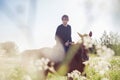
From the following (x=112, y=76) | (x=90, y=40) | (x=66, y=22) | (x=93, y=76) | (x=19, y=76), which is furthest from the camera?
(x=93, y=76)

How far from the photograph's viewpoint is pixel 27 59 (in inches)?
220

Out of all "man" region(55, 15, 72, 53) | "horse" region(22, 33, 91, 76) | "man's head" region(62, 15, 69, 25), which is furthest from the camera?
"horse" region(22, 33, 91, 76)

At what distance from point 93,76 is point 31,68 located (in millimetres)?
1615

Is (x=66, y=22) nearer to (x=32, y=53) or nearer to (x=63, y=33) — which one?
(x=63, y=33)

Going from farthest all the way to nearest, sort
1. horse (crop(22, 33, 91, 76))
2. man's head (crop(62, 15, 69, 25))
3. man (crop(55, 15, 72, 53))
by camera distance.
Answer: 1. horse (crop(22, 33, 91, 76))
2. man (crop(55, 15, 72, 53))
3. man's head (crop(62, 15, 69, 25))

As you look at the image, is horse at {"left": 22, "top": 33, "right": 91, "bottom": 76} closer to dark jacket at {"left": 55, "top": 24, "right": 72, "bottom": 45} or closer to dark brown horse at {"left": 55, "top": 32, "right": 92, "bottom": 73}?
dark brown horse at {"left": 55, "top": 32, "right": 92, "bottom": 73}

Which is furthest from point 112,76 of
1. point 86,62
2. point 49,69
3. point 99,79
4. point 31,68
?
point 31,68

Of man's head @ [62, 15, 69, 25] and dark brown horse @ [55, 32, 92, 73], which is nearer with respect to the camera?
man's head @ [62, 15, 69, 25]

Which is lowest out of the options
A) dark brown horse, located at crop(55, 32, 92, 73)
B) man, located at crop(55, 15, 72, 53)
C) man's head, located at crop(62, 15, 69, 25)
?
dark brown horse, located at crop(55, 32, 92, 73)

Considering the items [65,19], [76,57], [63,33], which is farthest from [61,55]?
[65,19]

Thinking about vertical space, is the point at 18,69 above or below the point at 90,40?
below

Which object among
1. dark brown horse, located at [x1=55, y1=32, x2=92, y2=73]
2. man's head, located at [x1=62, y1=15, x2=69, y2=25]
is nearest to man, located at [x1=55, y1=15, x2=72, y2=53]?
man's head, located at [x1=62, y1=15, x2=69, y2=25]

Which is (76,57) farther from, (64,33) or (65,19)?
(65,19)

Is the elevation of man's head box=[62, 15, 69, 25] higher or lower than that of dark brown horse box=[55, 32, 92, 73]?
higher
